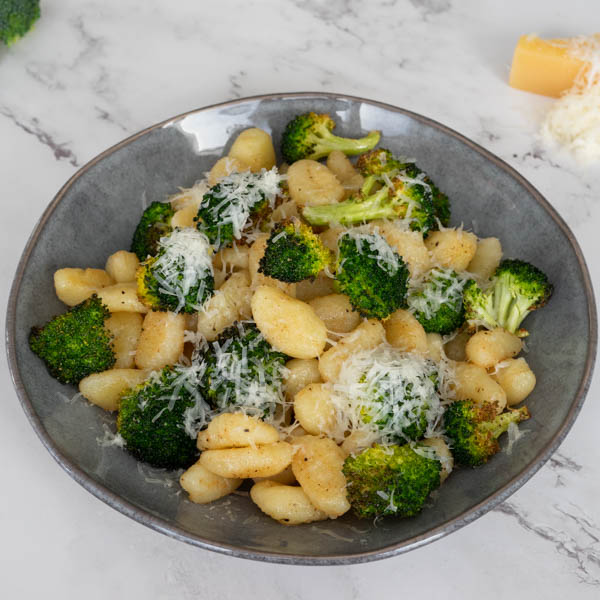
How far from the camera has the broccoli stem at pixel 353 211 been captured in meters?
2.06

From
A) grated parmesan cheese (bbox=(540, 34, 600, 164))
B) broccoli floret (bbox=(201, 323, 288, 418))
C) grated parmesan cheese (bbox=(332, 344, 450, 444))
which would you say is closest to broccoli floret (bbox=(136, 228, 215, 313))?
broccoli floret (bbox=(201, 323, 288, 418))

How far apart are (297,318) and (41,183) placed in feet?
4.26

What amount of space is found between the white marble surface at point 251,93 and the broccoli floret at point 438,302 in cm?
49

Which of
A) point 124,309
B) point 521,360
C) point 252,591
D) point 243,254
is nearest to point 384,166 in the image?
point 243,254

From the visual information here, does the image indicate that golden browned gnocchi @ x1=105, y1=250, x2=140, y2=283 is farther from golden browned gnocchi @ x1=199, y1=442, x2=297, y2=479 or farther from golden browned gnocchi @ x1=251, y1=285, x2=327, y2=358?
golden browned gnocchi @ x1=199, y1=442, x2=297, y2=479

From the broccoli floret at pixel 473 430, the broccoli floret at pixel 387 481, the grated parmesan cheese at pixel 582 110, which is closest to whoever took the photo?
the broccoli floret at pixel 387 481

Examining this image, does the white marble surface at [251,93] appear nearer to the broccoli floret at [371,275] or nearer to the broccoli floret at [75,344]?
the broccoli floret at [75,344]

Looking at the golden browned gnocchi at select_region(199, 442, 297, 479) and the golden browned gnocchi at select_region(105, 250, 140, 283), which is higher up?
the golden browned gnocchi at select_region(105, 250, 140, 283)

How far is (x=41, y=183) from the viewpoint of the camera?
267cm

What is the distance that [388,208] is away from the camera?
6.78 ft

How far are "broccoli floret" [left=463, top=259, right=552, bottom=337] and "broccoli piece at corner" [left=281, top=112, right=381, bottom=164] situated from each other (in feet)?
1.92

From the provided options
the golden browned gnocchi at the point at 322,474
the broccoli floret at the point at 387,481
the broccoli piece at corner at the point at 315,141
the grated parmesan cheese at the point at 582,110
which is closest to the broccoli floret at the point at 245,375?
the golden browned gnocchi at the point at 322,474

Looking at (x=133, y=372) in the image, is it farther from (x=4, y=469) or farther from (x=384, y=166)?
(x=384, y=166)

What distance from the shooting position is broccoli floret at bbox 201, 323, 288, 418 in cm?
179
